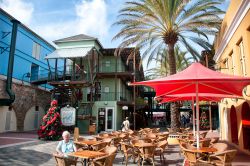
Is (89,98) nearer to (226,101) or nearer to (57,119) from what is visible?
(57,119)

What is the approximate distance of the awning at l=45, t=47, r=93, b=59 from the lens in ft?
75.4

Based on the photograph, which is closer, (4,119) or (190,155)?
(190,155)

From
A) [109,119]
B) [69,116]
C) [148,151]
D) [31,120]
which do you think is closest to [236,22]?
[148,151]

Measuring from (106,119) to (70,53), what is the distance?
816 centimetres

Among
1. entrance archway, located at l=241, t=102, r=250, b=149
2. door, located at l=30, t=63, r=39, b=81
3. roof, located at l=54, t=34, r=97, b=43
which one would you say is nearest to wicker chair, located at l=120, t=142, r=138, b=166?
entrance archway, located at l=241, t=102, r=250, b=149

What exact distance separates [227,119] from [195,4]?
8060 mm

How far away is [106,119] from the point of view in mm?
25594

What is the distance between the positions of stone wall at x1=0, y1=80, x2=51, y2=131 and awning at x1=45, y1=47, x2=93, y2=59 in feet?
14.6

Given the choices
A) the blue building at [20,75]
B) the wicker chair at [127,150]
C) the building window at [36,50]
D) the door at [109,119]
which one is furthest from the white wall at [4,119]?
the wicker chair at [127,150]

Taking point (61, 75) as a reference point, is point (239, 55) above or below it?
below

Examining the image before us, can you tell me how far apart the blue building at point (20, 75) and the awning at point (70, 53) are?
3769 mm

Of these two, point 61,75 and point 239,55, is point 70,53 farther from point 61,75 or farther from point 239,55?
point 239,55

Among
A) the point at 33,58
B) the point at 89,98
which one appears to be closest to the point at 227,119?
the point at 89,98

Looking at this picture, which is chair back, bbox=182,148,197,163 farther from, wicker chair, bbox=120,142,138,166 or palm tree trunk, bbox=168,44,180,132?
palm tree trunk, bbox=168,44,180,132
